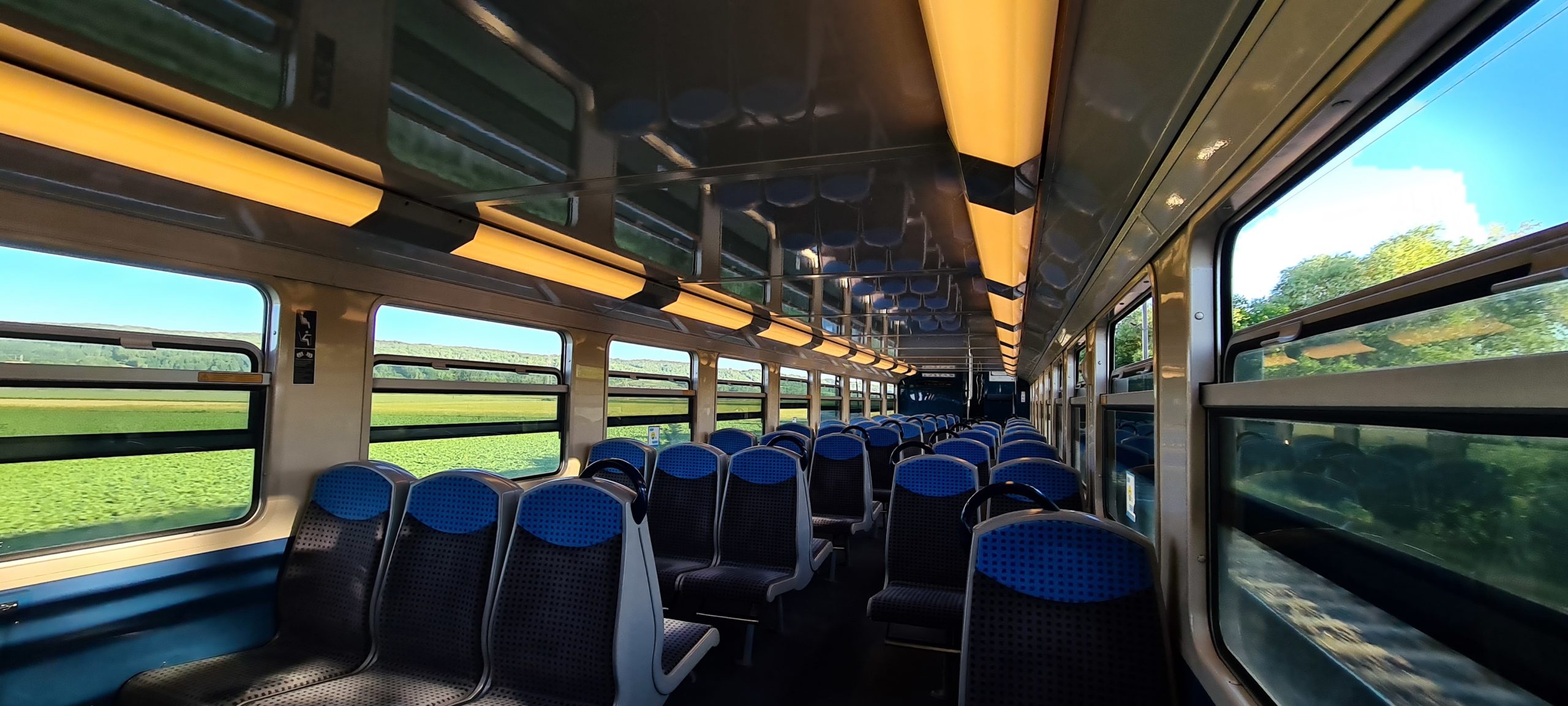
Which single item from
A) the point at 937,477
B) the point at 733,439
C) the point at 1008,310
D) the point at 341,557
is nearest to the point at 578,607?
the point at 341,557

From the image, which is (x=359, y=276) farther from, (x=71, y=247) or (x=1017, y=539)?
(x=1017, y=539)

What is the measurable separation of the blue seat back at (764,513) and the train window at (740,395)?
3.99 metres

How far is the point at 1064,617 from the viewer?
2109mm

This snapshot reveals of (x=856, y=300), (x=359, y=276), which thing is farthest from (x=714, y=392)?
(x=359, y=276)

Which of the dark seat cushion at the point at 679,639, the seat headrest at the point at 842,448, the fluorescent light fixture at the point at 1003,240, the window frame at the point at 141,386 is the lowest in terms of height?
the dark seat cushion at the point at 679,639

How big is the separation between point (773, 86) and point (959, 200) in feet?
5.29

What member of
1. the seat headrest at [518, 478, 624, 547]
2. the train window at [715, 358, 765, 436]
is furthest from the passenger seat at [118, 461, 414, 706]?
the train window at [715, 358, 765, 436]

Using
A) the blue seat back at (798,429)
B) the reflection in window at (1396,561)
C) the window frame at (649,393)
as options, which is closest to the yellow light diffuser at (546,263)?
the window frame at (649,393)

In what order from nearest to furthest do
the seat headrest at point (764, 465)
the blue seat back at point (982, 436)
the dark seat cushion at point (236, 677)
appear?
1. the dark seat cushion at point (236, 677)
2. the seat headrest at point (764, 465)
3. the blue seat back at point (982, 436)

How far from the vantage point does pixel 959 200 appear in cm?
350

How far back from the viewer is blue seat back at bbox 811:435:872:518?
257 inches

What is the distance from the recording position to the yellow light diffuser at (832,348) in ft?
34.0

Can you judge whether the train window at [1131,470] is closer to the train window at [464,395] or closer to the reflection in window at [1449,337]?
the reflection in window at [1449,337]

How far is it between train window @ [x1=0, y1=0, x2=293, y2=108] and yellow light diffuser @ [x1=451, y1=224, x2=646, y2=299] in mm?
1576
